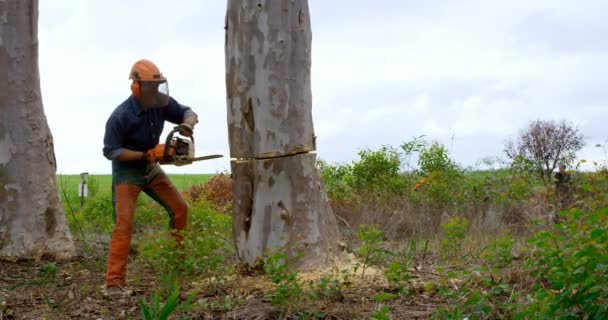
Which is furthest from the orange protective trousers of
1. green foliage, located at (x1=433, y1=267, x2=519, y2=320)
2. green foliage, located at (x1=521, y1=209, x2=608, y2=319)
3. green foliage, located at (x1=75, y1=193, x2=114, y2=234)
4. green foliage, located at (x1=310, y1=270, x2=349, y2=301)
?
green foliage, located at (x1=75, y1=193, x2=114, y2=234)

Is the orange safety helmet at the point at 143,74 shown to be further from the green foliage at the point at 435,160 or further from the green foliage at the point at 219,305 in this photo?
the green foliage at the point at 435,160

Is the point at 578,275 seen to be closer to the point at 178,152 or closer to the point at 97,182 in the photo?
the point at 178,152

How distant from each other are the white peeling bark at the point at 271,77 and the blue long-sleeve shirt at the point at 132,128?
2.73 feet

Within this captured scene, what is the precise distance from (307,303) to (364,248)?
3.78 ft

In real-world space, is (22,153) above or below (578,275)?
above

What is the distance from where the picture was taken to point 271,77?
23.5 feet

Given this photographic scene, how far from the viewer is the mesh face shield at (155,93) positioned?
7.46m

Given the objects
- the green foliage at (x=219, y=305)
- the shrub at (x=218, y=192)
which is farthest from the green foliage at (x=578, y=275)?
the shrub at (x=218, y=192)

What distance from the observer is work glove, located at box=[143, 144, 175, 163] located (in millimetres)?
7289

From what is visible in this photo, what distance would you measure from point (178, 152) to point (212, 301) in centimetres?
153

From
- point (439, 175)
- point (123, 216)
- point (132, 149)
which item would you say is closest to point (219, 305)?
point (123, 216)

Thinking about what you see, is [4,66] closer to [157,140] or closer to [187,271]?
[157,140]

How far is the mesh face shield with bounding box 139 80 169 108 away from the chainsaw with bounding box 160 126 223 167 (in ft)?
0.97

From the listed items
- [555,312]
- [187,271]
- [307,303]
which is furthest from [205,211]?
[555,312]
